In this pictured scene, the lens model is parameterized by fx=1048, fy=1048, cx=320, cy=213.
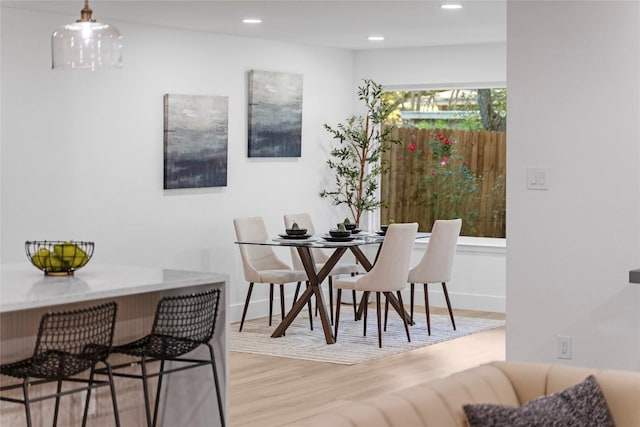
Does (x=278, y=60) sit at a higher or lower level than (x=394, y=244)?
higher

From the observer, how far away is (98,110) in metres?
7.80

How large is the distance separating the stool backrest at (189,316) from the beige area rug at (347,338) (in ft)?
8.84

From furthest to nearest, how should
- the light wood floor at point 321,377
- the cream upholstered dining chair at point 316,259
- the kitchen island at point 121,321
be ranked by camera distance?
the cream upholstered dining chair at point 316,259, the light wood floor at point 321,377, the kitchen island at point 121,321

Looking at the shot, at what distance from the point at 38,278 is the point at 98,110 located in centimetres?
340

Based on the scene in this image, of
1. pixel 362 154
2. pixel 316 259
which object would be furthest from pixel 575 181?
pixel 362 154

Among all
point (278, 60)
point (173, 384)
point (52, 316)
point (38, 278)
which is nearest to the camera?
point (52, 316)

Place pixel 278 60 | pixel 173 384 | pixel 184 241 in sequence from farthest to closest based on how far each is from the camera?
pixel 278 60 → pixel 184 241 → pixel 173 384

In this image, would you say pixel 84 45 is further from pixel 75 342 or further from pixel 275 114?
pixel 275 114

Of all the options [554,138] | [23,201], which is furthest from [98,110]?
[554,138]

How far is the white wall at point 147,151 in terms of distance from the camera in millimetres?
7238

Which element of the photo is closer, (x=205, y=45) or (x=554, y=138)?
(x=554, y=138)

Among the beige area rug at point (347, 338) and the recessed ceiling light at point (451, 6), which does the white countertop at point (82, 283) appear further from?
the recessed ceiling light at point (451, 6)

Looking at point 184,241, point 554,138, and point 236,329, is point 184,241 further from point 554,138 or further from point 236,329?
point 554,138

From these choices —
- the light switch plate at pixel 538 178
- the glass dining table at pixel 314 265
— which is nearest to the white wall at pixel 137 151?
the glass dining table at pixel 314 265
